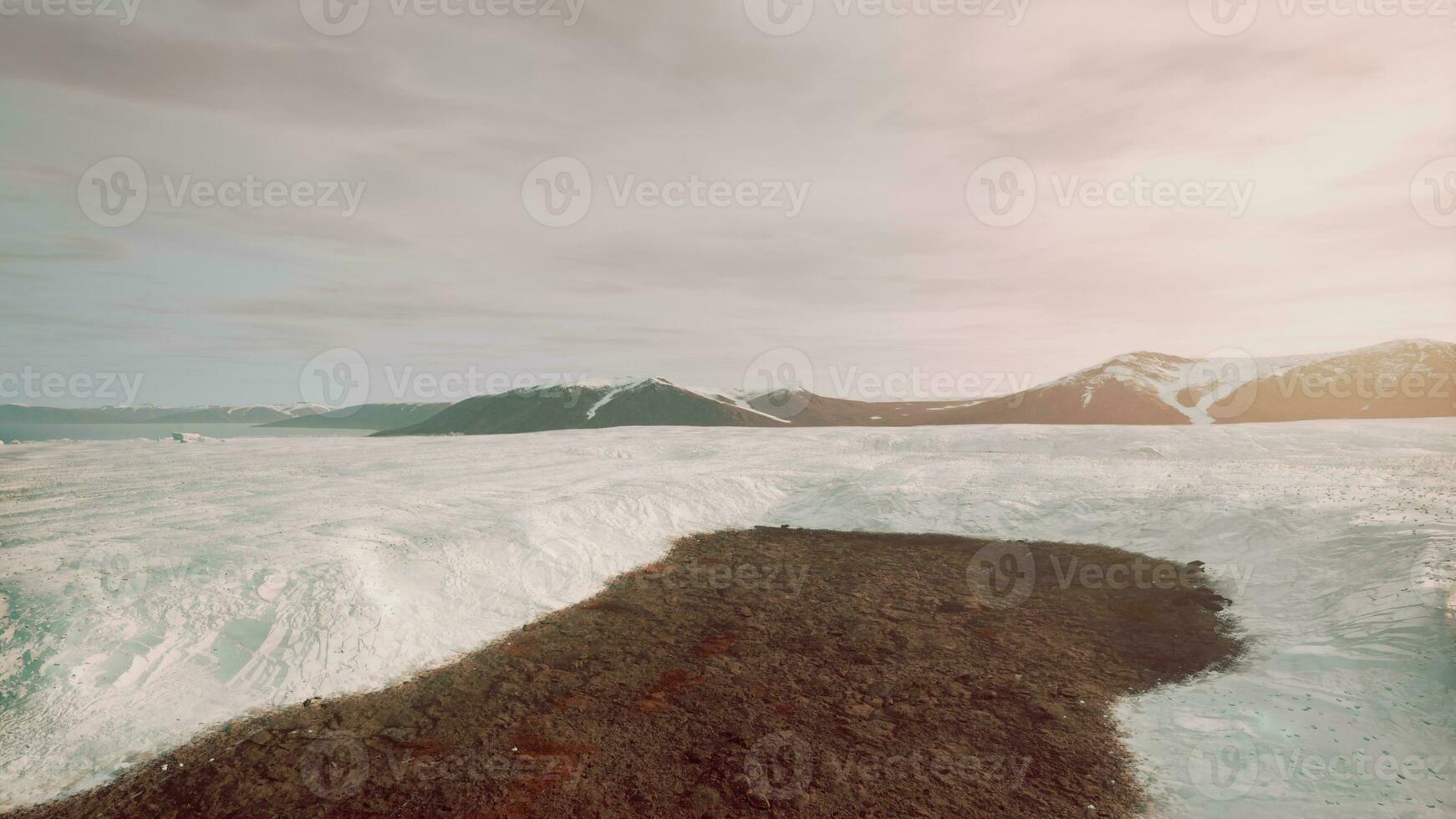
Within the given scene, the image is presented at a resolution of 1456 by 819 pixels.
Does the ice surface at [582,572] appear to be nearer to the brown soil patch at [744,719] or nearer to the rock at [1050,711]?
the brown soil patch at [744,719]

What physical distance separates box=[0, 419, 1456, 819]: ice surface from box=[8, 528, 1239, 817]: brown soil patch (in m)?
0.97

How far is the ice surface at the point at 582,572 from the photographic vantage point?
371 inches

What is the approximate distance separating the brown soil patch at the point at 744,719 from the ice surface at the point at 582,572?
0.97 meters

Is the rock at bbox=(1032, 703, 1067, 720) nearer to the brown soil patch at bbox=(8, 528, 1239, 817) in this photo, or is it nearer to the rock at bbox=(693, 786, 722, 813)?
the brown soil patch at bbox=(8, 528, 1239, 817)

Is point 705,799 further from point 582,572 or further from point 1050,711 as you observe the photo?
point 582,572

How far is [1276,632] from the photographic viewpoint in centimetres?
1384

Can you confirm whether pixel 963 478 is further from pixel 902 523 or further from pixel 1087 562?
pixel 1087 562

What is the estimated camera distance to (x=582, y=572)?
60.5ft

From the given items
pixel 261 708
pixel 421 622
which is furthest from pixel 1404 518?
pixel 261 708

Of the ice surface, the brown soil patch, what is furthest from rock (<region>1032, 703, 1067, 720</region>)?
the ice surface

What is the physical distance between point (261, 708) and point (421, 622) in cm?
345

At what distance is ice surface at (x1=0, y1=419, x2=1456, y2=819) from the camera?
9422mm

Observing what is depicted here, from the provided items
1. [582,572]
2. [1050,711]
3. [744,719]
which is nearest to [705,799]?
[744,719]

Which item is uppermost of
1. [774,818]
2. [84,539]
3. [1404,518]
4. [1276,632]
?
[1404,518]
